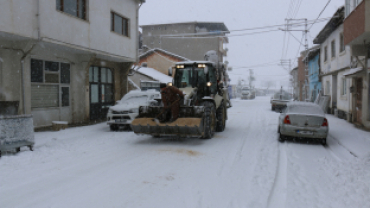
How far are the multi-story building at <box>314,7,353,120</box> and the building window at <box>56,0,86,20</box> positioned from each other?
14171mm

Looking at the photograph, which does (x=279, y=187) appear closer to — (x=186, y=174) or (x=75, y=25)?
(x=186, y=174)

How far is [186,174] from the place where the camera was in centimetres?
594

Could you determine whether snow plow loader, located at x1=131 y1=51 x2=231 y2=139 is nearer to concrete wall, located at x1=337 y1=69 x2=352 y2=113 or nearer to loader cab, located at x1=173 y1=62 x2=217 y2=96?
loader cab, located at x1=173 y1=62 x2=217 y2=96

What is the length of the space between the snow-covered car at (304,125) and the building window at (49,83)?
1075 centimetres

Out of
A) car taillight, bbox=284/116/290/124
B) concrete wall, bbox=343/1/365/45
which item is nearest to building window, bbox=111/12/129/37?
car taillight, bbox=284/116/290/124

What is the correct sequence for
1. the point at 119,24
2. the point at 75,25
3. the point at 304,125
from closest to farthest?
the point at 304,125 < the point at 75,25 < the point at 119,24

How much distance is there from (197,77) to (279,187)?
6.77 meters

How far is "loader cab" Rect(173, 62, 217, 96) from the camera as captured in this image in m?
11.3

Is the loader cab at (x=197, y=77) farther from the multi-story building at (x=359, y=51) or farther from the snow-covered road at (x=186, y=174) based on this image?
the multi-story building at (x=359, y=51)

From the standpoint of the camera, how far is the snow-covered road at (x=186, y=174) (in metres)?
4.59

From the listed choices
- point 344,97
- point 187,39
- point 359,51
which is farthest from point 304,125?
point 187,39

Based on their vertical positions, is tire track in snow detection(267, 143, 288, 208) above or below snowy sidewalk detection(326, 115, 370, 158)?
below

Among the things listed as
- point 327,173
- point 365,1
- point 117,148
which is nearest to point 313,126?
point 327,173

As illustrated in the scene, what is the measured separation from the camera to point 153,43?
160ft
